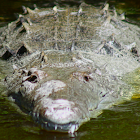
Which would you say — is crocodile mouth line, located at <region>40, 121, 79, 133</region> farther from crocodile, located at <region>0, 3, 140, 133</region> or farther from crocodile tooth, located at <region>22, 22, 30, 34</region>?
crocodile tooth, located at <region>22, 22, 30, 34</region>

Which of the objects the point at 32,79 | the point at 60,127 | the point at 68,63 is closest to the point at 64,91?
the point at 60,127

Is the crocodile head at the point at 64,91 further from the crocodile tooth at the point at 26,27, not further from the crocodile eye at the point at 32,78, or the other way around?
the crocodile tooth at the point at 26,27

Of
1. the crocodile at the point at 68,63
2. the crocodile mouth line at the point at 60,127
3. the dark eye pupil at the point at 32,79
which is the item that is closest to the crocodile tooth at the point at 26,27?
the crocodile at the point at 68,63

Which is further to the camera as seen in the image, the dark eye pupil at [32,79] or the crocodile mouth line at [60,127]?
the dark eye pupil at [32,79]

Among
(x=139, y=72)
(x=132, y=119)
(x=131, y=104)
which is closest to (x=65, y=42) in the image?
(x=139, y=72)

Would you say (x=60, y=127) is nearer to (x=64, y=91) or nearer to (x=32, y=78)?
(x=64, y=91)

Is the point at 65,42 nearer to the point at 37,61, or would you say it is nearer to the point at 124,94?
the point at 37,61

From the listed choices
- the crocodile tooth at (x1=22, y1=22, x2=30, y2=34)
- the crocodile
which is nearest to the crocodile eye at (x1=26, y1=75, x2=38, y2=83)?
the crocodile
